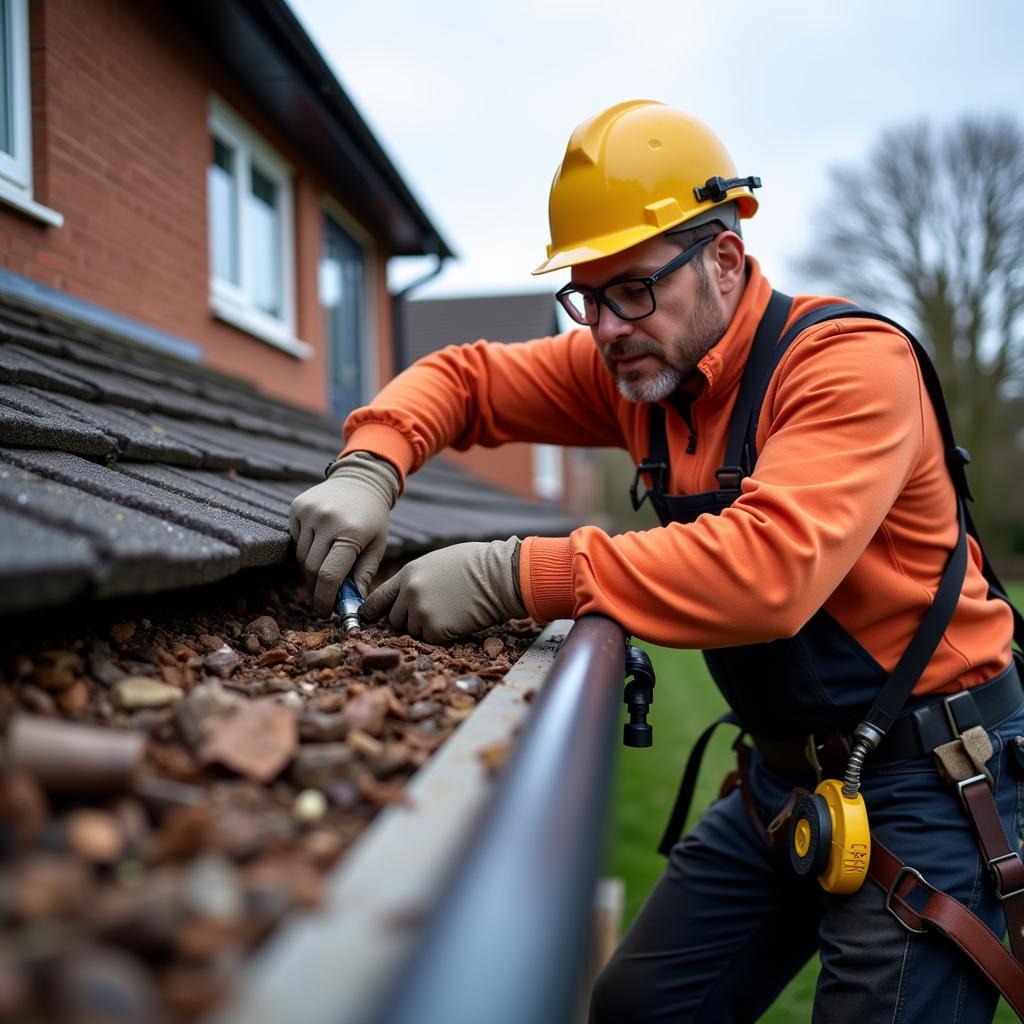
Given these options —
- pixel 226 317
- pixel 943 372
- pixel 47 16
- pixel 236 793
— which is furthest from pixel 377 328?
pixel 943 372

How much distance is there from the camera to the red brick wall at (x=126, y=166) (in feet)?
12.3

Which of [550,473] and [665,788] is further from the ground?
[550,473]

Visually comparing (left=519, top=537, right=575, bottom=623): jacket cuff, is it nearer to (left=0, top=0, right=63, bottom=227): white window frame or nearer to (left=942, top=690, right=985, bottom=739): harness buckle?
(left=942, top=690, right=985, bottom=739): harness buckle

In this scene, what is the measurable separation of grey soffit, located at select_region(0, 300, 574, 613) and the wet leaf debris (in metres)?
0.17

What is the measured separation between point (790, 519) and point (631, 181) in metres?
1.11

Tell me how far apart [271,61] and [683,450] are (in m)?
4.46

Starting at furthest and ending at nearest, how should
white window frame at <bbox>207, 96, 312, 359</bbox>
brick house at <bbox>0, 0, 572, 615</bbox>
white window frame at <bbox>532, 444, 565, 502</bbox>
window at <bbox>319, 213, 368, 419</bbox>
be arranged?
white window frame at <bbox>532, 444, 565, 502</bbox> < window at <bbox>319, 213, 368, 419</bbox> < white window frame at <bbox>207, 96, 312, 359</bbox> < brick house at <bbox>0, 0, 572, 615</bbox>

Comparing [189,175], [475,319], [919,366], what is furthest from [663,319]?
[475,319]

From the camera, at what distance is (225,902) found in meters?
0.70

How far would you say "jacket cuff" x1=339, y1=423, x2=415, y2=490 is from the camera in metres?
2.49

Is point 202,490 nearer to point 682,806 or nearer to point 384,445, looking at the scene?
point 384,445

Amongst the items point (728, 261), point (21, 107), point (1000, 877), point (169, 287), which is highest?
point (21, 107)

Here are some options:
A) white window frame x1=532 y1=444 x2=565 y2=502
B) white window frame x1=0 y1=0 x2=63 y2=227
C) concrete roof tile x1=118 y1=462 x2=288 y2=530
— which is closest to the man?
concrete roof tile x1=118 y1=462 x2=288 y2=530

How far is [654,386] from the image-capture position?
2400mm
